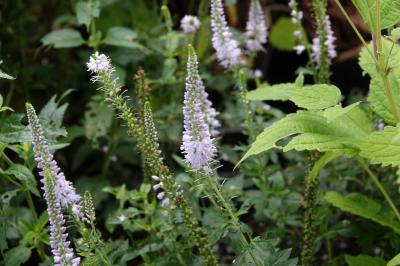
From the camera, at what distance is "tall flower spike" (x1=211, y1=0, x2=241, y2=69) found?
2.08 meters

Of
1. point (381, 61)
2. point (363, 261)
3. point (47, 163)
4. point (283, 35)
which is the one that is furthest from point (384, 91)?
point (283, 35)

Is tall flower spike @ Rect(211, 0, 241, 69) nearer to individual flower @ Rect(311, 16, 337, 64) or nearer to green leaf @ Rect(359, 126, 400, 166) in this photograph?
individual flower @ Rect(311, 16, 337, 64)

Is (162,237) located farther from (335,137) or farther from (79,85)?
A: (79,85)

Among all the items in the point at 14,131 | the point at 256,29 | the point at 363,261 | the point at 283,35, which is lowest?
the point at 363,261

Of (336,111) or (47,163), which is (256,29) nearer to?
(336,111)

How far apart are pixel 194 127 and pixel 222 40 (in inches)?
26.0

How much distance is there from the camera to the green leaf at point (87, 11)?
2705 mm

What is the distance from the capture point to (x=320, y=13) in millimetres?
2174

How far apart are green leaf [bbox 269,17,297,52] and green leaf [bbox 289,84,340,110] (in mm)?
2178

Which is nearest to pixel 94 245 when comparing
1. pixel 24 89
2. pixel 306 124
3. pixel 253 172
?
pixel 306 124

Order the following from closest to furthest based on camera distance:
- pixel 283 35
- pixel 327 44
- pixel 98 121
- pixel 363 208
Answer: pixel 363 208, pixel 327 44, pixel 98 121, pixel 283 35

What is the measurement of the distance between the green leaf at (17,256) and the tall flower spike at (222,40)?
0.87 metres

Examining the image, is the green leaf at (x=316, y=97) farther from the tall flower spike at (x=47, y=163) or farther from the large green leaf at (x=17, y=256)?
the large green leaf at (x=17, y=256)

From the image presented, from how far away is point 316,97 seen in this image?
168 centimetres
